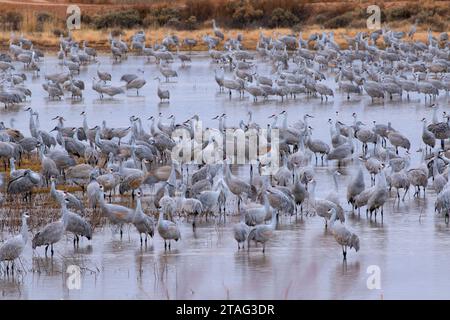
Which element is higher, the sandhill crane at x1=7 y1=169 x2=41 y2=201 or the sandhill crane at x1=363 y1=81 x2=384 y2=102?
the sandhill crane at x1=7 y1=169 x2=41 y2=201

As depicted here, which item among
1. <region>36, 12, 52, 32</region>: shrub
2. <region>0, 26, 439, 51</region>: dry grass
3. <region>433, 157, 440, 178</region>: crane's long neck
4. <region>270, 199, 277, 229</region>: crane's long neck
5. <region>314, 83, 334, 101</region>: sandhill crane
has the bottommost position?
<region>0, 26, 439, 51</region>: dry grass

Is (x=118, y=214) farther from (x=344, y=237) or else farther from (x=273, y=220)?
(x=344, y=237)

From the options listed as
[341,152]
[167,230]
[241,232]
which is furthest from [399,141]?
[167,230]

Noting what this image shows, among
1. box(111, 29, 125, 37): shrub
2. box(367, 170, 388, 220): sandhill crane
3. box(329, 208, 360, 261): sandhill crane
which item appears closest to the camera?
box(329, 208, 360, 261): sandhill crane

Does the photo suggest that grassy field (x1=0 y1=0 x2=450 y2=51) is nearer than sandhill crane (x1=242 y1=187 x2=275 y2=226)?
No

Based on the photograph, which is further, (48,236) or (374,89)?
(374,89)

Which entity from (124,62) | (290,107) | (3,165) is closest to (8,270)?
(3,165)

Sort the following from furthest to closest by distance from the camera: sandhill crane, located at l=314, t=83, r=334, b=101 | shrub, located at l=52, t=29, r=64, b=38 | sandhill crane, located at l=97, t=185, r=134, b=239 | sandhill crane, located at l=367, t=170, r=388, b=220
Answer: shrub, located at l=52, t=29, r=64, b=38
sandhill crane, located at l=314, t=83, r=334, b=101
sandhill crane, located at l=367, t=170, r=388, b=220
sandhill crane, located at l=97, t=185, r=134, b=239

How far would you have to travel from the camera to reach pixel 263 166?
62.8ft

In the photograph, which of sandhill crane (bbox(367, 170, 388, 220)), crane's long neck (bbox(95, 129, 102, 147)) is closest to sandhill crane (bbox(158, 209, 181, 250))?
sandhill crane (bbox(367, 170, 388, 220))

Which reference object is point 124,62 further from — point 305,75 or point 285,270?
point 285,270

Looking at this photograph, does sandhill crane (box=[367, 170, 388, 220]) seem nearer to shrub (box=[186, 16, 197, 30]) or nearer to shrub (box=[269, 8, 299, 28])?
shrub (box=[186, 16, 197, 30])

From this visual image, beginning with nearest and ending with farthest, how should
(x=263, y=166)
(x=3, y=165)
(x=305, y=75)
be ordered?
(x=263, y=166) < (x=3, y=165) < (x=305, y=75)

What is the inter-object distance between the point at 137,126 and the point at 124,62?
19719 mm
